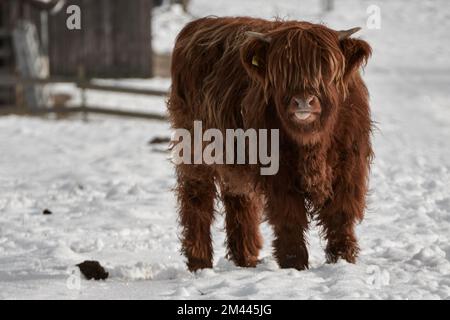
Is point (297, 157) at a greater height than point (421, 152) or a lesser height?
greater

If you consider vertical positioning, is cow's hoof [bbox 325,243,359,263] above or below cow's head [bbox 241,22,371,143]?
below

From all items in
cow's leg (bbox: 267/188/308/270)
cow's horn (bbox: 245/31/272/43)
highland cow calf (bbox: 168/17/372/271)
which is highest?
cow's horn (bbox: 245/31/272/43)

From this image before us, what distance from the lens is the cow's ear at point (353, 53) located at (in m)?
5.44

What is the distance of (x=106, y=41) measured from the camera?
24219 millimetres

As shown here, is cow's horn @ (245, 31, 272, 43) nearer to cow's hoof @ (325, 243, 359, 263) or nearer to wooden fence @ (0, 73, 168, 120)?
cow's hoof @ (325, 243, 359, 263)

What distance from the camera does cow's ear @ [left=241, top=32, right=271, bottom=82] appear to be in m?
5.44

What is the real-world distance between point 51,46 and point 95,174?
44.3 feet

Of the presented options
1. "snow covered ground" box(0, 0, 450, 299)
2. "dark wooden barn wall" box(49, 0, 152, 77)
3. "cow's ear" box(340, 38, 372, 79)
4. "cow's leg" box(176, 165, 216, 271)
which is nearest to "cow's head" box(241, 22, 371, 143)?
"cow's ear" box(340, 38, 372, 79)

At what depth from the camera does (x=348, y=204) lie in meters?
5.70

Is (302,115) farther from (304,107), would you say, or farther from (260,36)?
(260,36)

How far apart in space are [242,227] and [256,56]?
5.62 ft

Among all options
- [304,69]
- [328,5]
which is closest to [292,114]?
[304,69]
